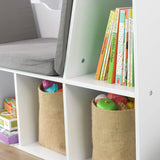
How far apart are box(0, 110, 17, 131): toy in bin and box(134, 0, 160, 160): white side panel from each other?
37.2 inches

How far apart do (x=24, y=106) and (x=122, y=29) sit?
0.79 m

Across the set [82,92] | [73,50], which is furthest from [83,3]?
[82,92]

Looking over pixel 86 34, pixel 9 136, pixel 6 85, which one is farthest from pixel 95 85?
pixel 6 85

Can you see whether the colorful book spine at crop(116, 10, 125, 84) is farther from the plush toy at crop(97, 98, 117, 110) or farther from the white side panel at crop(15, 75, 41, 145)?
the white side panel at crop(15, 75, 41, 145)

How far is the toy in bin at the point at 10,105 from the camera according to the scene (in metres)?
2.06

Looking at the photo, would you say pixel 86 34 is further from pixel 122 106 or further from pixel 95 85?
pixel 122 106

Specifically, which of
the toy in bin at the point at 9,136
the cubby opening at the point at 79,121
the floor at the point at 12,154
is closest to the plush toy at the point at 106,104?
the cubby opening at the point at 79,121

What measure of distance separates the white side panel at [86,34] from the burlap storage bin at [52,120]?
0.23 m

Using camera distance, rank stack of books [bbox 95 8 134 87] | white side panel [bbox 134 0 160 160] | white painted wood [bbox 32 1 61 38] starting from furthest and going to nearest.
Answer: white painted wood [bbox 32 1 61 38]
stack of books [bbox 95 8 134 87]
white side panel [bbox 134 0 160 160]

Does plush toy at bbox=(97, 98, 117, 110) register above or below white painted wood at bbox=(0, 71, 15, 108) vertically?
above

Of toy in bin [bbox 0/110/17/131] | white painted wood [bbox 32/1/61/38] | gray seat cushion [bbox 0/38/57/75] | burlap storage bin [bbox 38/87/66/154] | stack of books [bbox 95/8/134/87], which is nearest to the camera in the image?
stack of books [bbox 95/8/134/87]

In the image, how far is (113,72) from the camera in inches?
55.9

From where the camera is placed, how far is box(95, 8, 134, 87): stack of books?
1322 millimetres

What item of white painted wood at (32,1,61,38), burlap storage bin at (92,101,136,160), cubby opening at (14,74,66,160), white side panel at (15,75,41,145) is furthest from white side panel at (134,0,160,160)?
white painted wood at (32,1,61,38)
